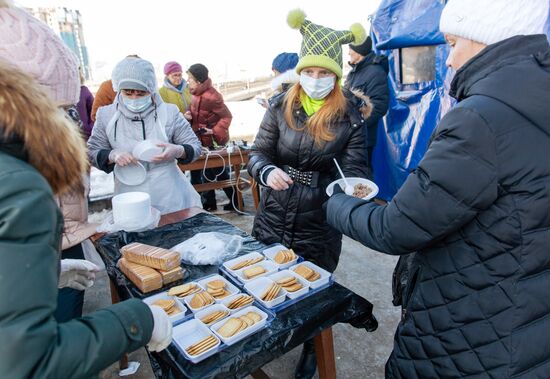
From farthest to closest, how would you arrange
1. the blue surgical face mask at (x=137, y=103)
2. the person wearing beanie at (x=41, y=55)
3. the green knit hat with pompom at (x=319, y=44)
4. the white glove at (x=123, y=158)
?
the blue surgical face mask at (x=137, y=103)
the white glove at (x=123, y=158)
the green knit hat with pompom at (x=319, y=44)
the person wearing beanie at (x=41, y=55)

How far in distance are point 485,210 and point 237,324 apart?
83 centimetres

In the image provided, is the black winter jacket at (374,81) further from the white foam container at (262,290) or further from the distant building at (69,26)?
the distant building at (69,26)

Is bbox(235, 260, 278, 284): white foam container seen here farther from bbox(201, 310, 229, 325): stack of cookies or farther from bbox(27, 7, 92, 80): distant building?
bbox(27, 7, 92, 80): distant building

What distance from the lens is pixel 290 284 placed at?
55.2 inches

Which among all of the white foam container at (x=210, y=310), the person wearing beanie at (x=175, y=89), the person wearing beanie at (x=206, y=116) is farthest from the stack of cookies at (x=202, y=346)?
the person wearing beanie at (x=175, y=89)

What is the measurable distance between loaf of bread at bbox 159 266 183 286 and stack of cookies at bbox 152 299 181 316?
0.17m

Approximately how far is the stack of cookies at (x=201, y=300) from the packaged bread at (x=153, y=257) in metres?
0.21

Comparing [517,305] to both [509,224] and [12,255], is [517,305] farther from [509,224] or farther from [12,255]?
[12,255]

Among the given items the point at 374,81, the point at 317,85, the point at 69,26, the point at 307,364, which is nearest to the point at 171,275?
the point at 307,364

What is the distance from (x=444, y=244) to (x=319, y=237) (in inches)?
42.2

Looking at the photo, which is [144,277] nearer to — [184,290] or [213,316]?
[184,290]

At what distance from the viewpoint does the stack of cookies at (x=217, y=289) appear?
1.36m

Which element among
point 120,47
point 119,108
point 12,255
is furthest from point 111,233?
point 120,47

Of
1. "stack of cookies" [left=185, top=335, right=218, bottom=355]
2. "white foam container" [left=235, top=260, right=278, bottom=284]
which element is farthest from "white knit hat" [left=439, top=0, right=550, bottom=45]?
"stack of cookies" [left=185, top=335, right=218, bottom=355]
